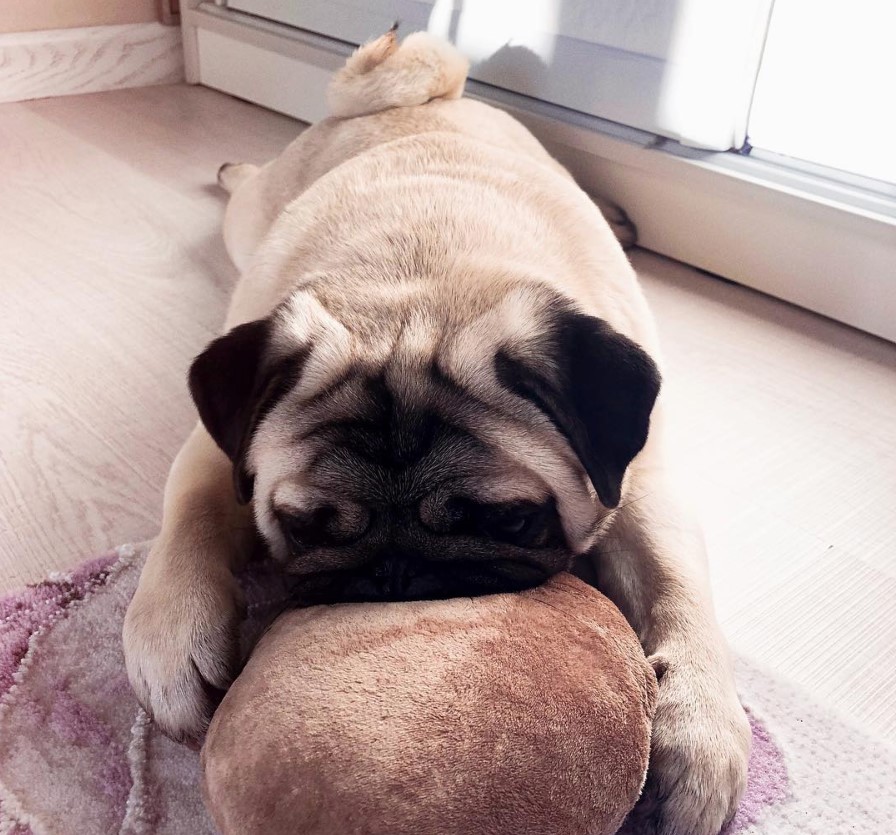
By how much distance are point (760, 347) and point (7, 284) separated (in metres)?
2.06

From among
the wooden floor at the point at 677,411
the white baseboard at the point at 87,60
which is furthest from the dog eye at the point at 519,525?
the white baseboard at the point at 87,60

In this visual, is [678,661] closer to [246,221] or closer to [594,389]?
[594,389]

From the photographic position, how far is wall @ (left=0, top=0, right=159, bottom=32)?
422cm

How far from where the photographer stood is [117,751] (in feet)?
4.04

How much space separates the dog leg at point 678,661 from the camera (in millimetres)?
1129

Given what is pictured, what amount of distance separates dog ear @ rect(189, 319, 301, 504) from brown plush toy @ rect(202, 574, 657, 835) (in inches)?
11.7

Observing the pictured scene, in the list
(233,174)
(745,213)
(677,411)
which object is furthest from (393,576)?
(233,174)

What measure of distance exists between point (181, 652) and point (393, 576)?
0.30m

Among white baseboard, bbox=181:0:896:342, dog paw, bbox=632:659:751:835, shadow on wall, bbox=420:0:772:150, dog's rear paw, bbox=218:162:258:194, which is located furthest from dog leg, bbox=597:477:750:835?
dog's rear paw, bbox=218:162:258:194

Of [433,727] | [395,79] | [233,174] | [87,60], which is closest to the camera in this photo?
[433,727]

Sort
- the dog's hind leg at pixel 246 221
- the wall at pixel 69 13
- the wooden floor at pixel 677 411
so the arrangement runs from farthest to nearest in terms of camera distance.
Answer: the wall at pixel 69 13 < the dog's hind leg at pixel 246 221 < the wooden floor at pixel 677 411

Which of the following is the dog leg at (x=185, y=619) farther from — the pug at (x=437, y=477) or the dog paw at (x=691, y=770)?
the dog paw at (x=691, y=770)

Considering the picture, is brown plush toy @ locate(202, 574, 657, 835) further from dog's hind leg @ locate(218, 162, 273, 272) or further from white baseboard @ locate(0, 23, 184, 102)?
white baseboard @ locate(0, 23, 184, 102)

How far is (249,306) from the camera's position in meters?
1.76
